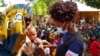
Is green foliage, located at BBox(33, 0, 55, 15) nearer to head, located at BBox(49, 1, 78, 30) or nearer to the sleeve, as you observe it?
head, located at BBox(49, 1, 78, 30)

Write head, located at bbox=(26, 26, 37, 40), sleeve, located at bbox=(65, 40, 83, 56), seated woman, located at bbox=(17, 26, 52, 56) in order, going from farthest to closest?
head, located at bbox=(26, 26, 37, 40), seated woman, located at bbox=(17, 26, 52, 56), sleeve, located at bbox=(65, 40, 83, 56)

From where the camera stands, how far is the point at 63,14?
3.31 meters

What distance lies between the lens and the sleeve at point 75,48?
322cm

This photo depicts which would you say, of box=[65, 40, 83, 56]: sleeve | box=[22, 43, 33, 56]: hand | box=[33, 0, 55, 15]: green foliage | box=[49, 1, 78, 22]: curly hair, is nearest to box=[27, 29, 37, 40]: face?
box=[22, 43, 33, 56]: hand

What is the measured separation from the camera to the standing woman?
328cm

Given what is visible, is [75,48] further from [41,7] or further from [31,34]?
[41,7]

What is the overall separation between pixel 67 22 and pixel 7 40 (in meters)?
0.79

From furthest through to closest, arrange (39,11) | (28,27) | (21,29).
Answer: (39,11), (28,27), (21,29)

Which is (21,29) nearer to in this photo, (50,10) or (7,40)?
(7,40)

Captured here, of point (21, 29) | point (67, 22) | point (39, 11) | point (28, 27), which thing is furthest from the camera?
point (39, 11)

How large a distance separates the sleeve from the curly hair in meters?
0.23

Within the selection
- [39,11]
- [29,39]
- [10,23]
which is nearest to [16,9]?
[10,23]

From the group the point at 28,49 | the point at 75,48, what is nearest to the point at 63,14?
the point at 75,48

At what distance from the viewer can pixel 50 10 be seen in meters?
3.39
